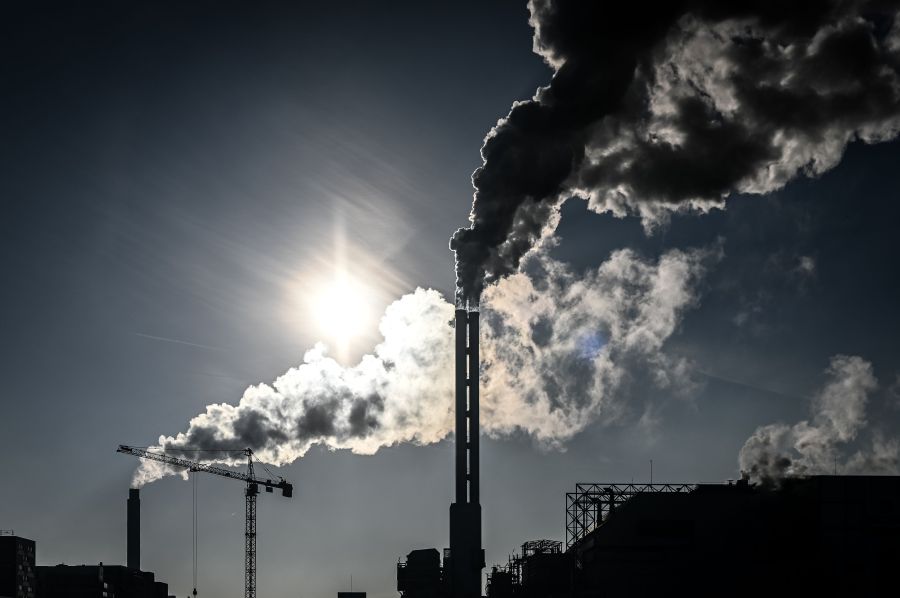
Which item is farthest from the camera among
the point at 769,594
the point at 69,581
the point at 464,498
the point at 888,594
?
the point at 69,581

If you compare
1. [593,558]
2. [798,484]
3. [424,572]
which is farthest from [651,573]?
[424,572]

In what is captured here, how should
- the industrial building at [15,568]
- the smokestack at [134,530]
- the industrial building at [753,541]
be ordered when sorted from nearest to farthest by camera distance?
the industrial building at [753,541]
the industrial building at [15,568]
the smokestack at [134,530]

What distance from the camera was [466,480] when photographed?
76438 mm

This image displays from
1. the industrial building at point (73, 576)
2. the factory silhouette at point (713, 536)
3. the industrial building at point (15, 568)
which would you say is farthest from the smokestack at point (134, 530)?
the factory silhouette at point (713, 536)

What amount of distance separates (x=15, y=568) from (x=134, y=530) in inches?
848

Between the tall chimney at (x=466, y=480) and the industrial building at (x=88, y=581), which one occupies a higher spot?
the tall chimney at (x=466, y=480)

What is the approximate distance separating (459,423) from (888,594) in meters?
29.5

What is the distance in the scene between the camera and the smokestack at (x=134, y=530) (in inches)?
5856

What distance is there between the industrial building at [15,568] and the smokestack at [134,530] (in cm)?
1563

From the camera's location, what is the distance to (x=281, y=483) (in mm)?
159125

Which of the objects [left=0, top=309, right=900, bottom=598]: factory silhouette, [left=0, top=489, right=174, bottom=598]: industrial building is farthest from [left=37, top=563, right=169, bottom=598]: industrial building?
[left=0, top=309, right=900, bottom=598]: factory silhouette

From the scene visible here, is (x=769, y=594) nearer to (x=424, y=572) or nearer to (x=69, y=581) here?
(x=424, y=572)

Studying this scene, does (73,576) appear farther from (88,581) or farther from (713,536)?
(713,536)

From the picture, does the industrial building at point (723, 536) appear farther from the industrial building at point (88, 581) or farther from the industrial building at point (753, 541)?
the industrial building at point (88, 581)
